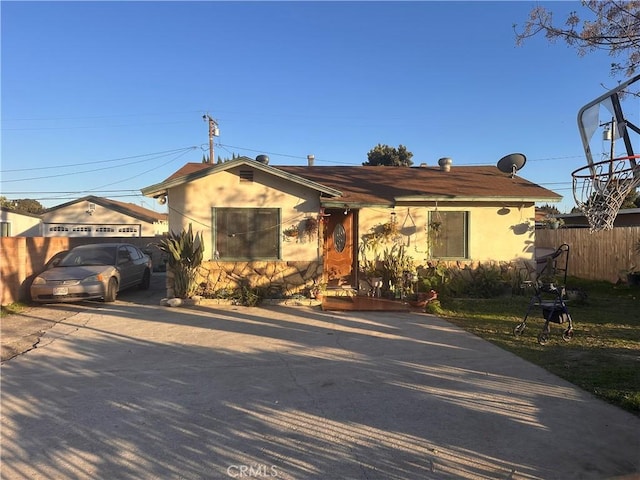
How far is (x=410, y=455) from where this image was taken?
3668 millimetres

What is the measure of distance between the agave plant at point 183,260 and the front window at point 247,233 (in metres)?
0.71

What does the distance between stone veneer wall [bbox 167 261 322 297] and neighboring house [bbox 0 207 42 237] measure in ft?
71.2

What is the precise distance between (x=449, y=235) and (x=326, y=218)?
3.57m

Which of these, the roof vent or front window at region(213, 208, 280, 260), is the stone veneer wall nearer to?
front window at region(213, 208, 280, 260)

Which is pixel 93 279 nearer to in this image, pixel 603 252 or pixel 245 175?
pixel 245 175

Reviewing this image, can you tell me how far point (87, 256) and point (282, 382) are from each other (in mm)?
8942

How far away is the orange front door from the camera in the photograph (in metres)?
13.0

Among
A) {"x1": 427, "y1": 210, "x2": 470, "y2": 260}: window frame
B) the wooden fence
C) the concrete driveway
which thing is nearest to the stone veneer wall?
{"x1": 427, "y1": 210, "x2": 470, "y2": 260}: window frame

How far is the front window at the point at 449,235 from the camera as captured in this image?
12875 mm

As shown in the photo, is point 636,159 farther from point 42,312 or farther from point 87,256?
point 87,256

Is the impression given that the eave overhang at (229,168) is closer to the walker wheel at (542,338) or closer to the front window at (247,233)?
the front window at (247,233)

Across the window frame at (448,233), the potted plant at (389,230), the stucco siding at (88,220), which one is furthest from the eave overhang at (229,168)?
the stucco siding at (88,220)

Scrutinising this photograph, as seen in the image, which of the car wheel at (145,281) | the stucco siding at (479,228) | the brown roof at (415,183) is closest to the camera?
the brown roof at (415,183)

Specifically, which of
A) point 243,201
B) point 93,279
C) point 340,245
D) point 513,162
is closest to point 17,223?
point 93,279
